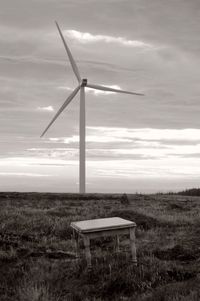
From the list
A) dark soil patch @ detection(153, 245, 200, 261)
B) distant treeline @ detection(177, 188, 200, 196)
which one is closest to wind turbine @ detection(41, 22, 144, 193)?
distant treeline @ detection(177, 188, 200, 196)

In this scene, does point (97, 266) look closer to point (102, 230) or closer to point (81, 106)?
point (102, 230)

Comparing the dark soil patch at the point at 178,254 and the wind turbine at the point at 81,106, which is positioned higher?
the wind turbine at the point at 81,106

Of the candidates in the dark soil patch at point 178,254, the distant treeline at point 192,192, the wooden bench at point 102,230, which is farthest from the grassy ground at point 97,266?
the distant treeline at point 192,192

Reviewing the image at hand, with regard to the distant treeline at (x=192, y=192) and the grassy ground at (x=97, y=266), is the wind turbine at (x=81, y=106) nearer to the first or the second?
the distant treeline at (x=192, y=192)

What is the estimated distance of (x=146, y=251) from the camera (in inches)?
414

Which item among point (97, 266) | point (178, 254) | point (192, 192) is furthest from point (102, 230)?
point (192, 192)

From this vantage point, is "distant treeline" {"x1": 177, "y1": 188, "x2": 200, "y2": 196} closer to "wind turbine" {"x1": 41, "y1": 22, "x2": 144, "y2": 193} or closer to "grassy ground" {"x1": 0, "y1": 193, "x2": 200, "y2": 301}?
"wind turbine" {"x1": 41, "y1": 22, "x2": 144, "y2": 193}

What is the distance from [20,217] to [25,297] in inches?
375

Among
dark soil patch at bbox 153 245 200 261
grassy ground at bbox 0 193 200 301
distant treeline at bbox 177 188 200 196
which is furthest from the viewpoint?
distant treeline at bbox 177 188 200 196

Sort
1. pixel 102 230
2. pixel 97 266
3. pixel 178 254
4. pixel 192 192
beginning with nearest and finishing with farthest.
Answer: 1. pixel 97 266
2. pixel 102 230
3. pixel 178 254
4. pixel 192 192

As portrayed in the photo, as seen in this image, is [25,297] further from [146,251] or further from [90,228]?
[146,251]

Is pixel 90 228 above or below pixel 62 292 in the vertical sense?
above

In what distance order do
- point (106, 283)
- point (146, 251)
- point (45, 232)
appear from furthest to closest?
point (45, 232) < point (146, 251) < point (106, 283)

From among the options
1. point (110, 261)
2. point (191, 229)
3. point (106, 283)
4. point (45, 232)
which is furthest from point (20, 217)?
point (106, 283)
